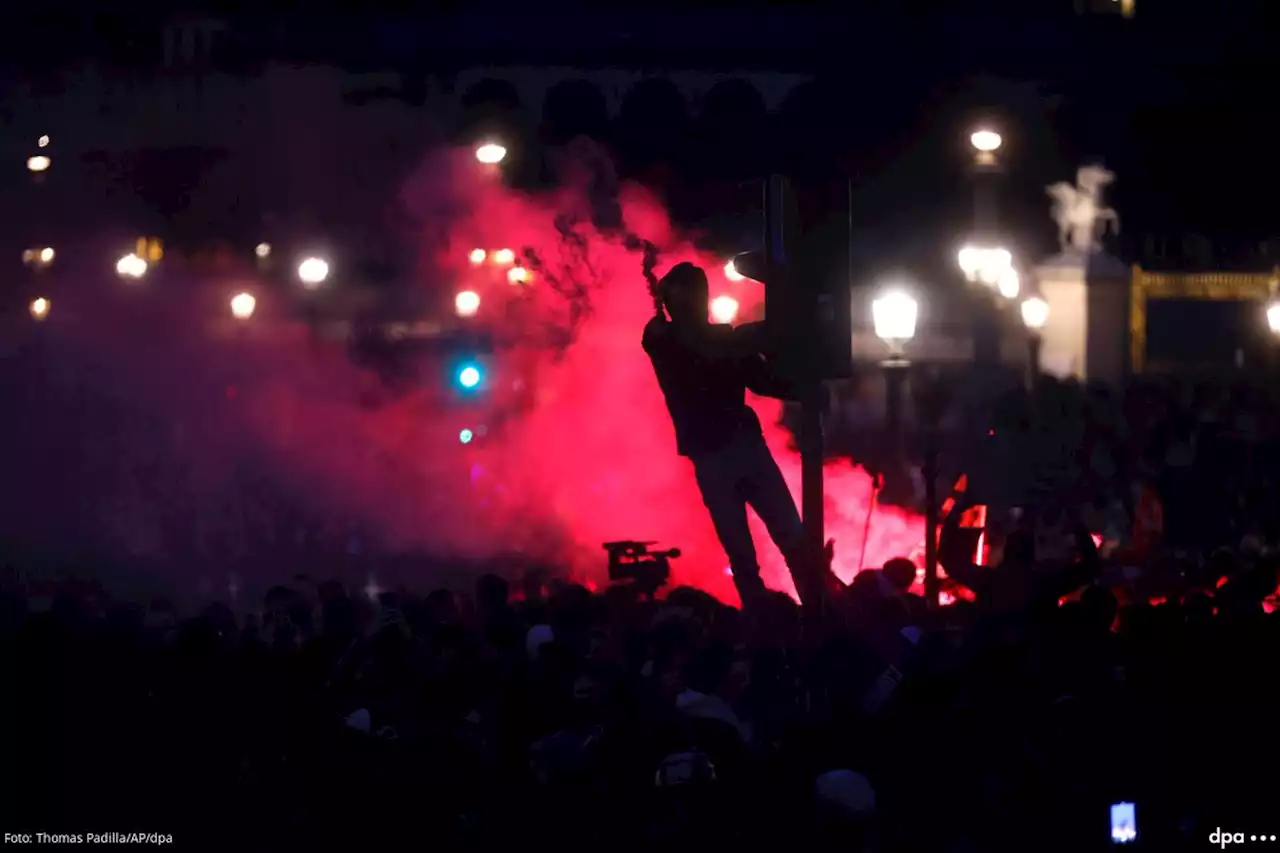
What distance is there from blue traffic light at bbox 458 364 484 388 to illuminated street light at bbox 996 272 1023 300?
6.15m

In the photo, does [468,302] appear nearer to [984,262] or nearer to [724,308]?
[724,308]

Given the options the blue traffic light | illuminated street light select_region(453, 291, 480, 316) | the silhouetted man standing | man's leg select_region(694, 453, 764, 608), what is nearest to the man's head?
the silhouetted man standing

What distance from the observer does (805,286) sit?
6.73 m

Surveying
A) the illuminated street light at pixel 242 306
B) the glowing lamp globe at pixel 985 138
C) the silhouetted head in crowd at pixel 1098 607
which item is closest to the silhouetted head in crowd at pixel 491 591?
the silhouetted head in crowd at pixel 1098 607

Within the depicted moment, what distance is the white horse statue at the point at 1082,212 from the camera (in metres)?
19.5

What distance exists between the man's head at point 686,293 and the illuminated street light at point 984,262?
7.10 m

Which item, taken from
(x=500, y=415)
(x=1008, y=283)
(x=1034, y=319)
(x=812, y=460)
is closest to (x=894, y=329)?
(x=812, y=460)

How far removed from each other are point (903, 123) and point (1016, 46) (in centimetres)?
104

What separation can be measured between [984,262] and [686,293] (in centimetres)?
723

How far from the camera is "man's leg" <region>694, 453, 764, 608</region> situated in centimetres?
863

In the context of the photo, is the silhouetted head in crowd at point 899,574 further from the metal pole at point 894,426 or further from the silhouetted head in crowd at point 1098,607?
the silhouetted head in crowd at point 1098,607

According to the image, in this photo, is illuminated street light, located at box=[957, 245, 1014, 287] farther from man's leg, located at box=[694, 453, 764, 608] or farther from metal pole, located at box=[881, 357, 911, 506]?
man's leg, located at box=[694, 453, 764, 608]

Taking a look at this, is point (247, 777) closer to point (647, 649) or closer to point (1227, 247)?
point (647, 649)

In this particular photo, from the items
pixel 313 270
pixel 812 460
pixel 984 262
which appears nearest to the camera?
pixel 812 460
